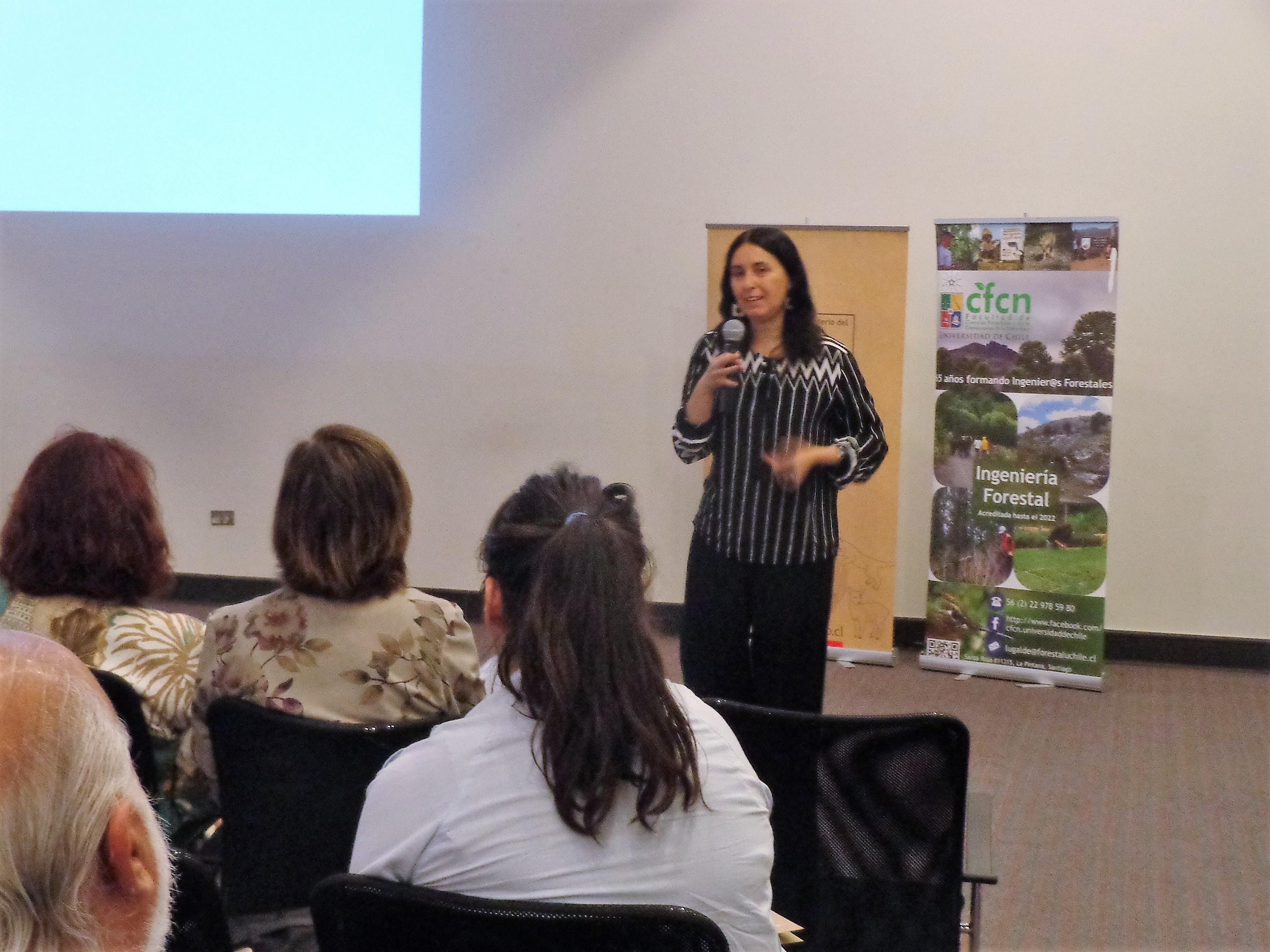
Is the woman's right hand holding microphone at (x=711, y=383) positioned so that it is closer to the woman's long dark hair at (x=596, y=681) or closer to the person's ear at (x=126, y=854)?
the woman's long dark hair at (x=596, y=681)

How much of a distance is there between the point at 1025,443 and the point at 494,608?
382 centimetres

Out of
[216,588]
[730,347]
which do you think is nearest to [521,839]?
[730,347]

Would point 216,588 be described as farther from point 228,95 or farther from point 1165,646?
point 1165,646

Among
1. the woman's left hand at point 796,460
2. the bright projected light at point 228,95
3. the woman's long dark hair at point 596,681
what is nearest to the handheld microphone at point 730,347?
the woman's left hand at point 796,460

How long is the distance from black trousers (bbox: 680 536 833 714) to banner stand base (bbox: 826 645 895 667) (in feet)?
7.68

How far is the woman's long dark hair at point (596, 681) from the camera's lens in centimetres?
115

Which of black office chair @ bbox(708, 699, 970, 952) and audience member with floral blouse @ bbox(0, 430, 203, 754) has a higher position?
audience member with floral blouse @ bbox(0, 430, 203, 754)

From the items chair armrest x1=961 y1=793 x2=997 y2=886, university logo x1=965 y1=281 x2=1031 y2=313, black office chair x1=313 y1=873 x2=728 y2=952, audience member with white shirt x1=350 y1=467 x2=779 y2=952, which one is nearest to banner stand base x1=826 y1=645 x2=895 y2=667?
university logo x1=965 y1=281 x2=1031 y2=313

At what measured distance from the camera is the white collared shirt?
1.13 m

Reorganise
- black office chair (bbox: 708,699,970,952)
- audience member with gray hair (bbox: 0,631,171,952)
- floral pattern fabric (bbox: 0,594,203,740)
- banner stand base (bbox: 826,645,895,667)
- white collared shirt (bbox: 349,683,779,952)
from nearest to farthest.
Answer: audience member with gray hair (bbox: 0,631,171,952) < white collared shirt (bbox: 349,683,779,952) < black office chair (bbox: 708,699,970,952) < floral pattern fabric (bbox: 0,594,203,740) < banner stand base (bbox: 826,645,895,667)

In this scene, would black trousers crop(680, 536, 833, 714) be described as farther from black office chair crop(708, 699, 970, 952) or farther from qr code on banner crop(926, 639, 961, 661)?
qr code on banner crop(926, 639, 961, 661)

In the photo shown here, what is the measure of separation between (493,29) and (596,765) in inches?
194

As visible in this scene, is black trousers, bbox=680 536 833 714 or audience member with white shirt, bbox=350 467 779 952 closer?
audience member with white shirt, bbox=350 467 779 952

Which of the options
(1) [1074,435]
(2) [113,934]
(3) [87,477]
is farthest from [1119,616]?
(2) [113,934]
